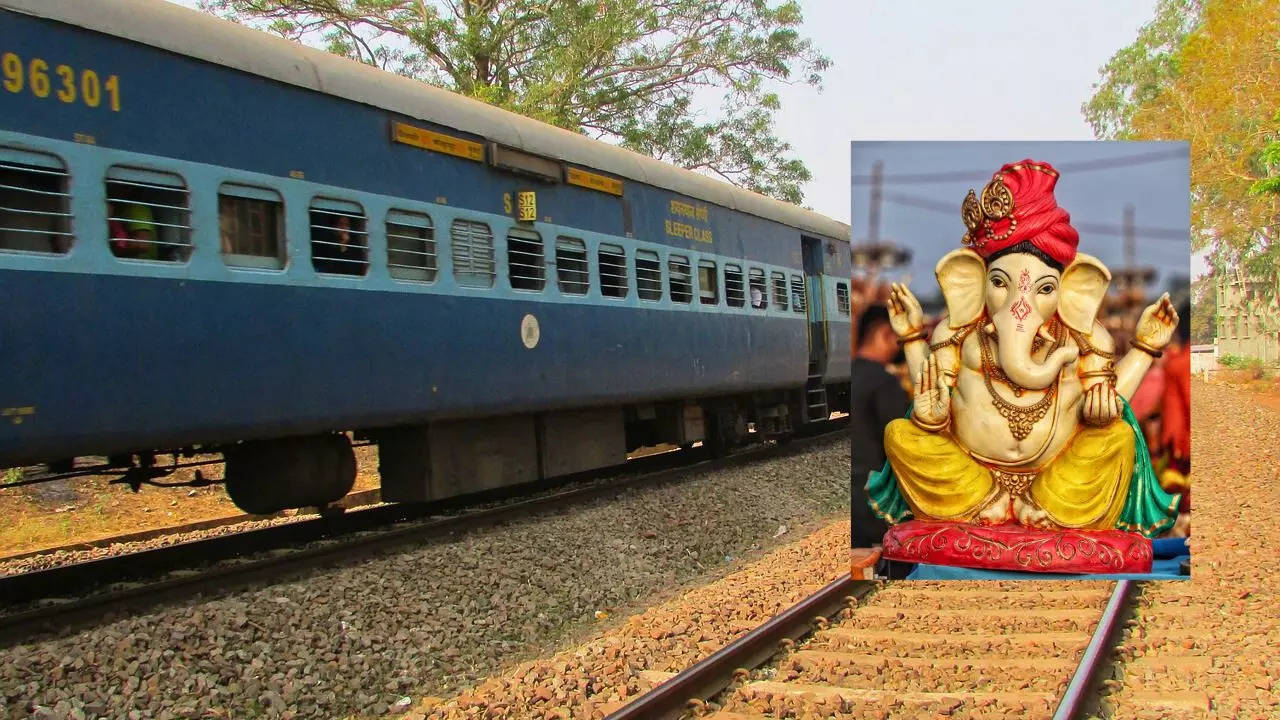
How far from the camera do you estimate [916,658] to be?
5355mm

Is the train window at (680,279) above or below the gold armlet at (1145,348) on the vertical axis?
above

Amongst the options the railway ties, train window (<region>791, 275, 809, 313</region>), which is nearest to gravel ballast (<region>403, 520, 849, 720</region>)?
the railway ties

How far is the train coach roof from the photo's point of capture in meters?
6.17

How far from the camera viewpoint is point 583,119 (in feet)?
76.7

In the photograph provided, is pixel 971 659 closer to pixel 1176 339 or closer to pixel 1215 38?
pixel 1176 339

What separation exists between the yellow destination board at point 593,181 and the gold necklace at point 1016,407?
712 cm

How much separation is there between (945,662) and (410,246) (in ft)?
16.3

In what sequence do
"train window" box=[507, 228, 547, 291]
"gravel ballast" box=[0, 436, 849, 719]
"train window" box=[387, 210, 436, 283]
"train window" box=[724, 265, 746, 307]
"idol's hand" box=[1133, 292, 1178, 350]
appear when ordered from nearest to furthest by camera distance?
"idol's hand" box=[1133, 292, 1178, 350]
"gravel ballast" box=[0, 436, 849, 719]
"train window" box=[387, 210, 436, 283]
"train window" box=[507, 228, 547, 291]
"train window" box=[724, 265, 746, 307]

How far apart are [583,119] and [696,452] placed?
34.6 ft

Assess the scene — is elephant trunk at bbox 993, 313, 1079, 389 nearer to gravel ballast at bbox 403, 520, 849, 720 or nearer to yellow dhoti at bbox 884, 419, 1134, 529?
yellow dhoti at bbox 884, 419, 1134, 529

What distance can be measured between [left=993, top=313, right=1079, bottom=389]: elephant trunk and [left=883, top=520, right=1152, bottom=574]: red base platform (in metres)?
0.49

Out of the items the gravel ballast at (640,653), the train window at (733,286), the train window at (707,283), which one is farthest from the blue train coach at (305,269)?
the gravel ballast at (640,653)

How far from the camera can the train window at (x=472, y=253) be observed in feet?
28.7

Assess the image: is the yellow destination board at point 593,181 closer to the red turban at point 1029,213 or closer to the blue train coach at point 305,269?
the blue train coach at point 305,269
